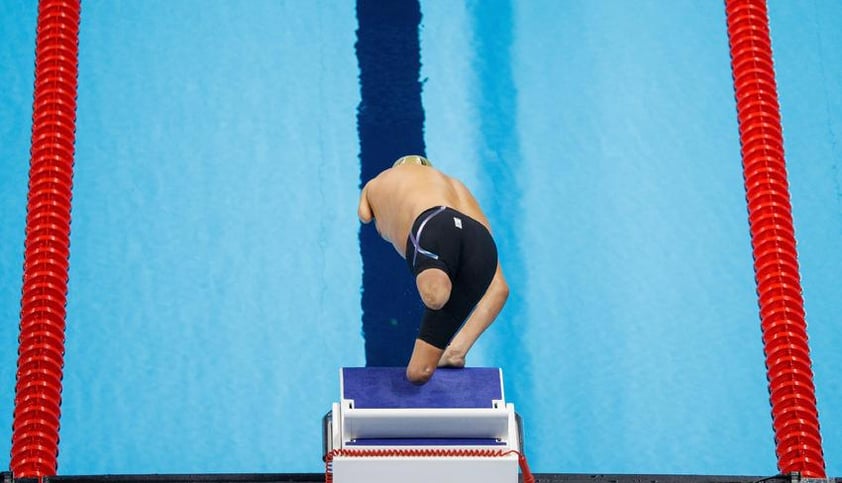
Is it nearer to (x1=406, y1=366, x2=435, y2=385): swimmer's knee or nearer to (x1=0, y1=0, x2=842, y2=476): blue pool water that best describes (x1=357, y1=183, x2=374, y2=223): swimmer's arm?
(x1=406, y1=366, x2=435, y2=385): swimmer's knee

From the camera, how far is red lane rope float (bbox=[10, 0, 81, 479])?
149 inches

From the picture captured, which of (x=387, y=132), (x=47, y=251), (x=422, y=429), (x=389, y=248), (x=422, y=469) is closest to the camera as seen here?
(x=422, y=469)

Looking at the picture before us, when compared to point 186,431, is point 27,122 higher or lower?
higher

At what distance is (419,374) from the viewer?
3.56 meters

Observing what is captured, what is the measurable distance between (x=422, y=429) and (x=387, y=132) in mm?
2491

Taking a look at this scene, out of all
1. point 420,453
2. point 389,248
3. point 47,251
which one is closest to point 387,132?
point 389,248

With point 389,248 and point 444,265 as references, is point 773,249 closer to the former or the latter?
point 444,265

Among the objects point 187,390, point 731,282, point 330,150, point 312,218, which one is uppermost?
point 330,150

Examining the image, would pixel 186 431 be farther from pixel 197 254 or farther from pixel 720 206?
pixel 720 206

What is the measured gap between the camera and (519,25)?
5934mm

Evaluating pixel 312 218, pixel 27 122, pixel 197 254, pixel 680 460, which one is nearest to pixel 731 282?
pixel 680 460

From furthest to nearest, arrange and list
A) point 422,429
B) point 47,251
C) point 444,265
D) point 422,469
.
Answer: point 47,251, point 444,265, point 422,429, point 422,469

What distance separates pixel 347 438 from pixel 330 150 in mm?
2503

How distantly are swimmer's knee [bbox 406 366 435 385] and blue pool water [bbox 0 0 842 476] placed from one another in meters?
1.41
